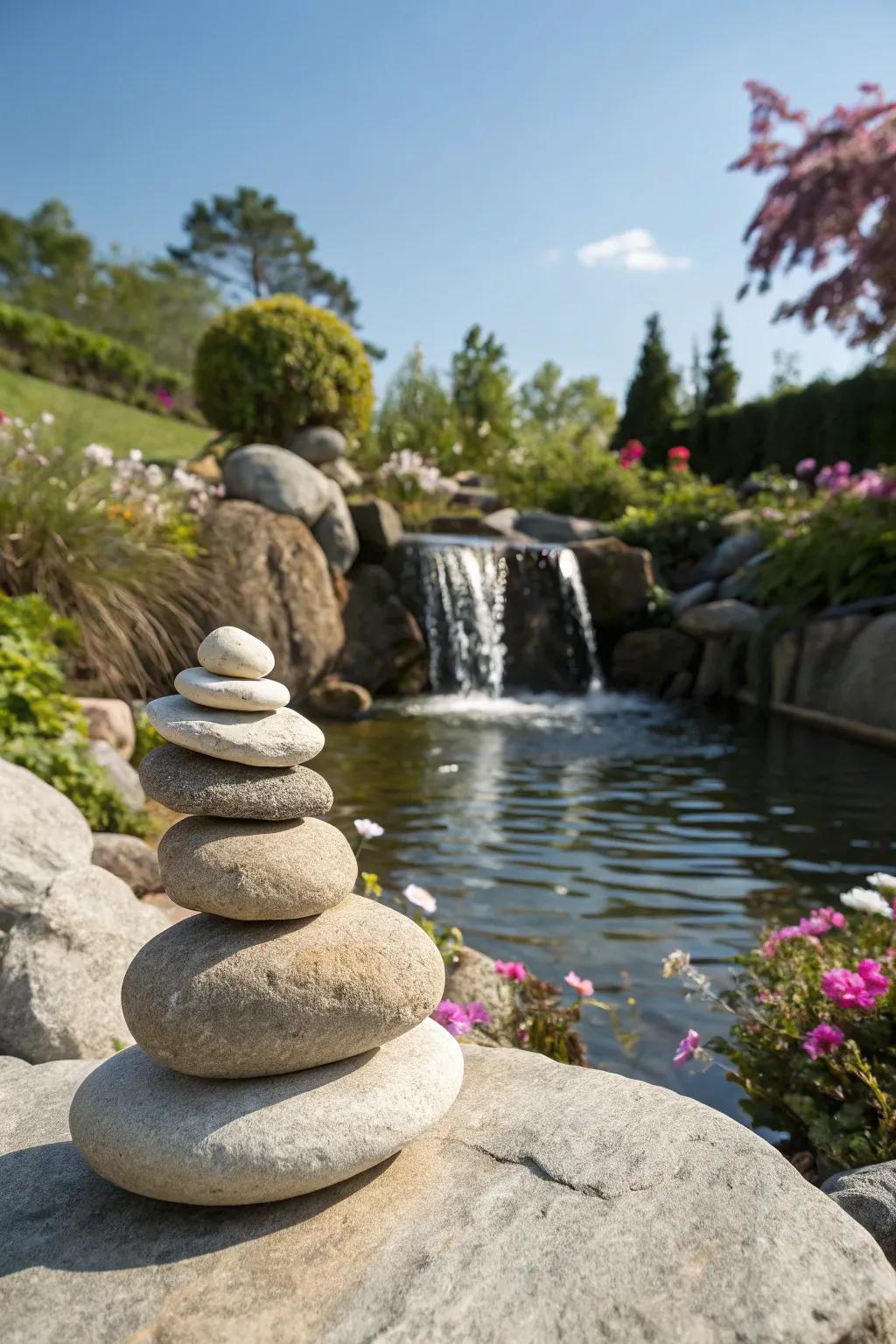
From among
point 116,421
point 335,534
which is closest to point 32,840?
point 335,534

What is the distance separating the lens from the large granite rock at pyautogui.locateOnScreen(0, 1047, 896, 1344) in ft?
5.12

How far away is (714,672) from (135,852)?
9157 millimetres

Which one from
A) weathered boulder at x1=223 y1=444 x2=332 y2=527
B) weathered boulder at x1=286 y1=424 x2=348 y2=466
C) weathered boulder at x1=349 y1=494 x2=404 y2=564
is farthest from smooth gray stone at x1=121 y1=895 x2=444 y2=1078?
weathered boulder at x1=286 y1=424 x2=348 y2=466

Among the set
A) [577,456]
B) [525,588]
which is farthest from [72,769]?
[577,456]

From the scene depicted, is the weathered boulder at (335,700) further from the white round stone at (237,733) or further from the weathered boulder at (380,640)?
the white round stone at (237,733)

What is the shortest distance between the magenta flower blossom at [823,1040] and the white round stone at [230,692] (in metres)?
1.67

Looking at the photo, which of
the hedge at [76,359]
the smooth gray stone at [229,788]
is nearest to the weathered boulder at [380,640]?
the smooth gray stone at [229,788]

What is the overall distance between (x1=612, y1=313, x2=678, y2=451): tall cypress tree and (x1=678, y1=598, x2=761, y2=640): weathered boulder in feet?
44.6

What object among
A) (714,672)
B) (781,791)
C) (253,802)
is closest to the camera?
(253,802)

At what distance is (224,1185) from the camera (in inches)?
72.1

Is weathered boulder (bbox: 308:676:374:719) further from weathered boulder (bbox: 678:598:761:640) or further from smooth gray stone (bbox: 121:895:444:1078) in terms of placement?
smooth gray stone (bbox: 121:895:444:1078)

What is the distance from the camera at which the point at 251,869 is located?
2.03 metres

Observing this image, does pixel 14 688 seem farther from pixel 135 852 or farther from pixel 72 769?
pixel 135 852

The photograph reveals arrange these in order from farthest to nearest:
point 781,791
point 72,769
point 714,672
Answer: point 714,672
point 781,791
point 72,769
